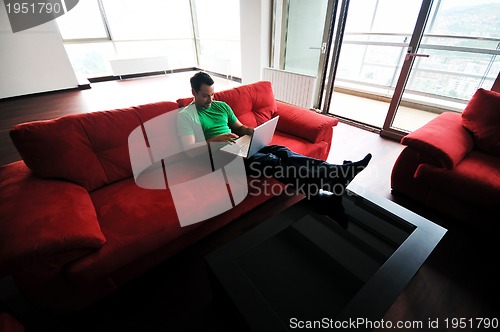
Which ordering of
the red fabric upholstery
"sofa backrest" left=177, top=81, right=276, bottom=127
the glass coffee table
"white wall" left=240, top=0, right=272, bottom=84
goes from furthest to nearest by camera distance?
"white wall" left=240, top=0, right=272, bottom=84 < "sofa backrest" left=177, top=81, right=276, bottom=127 < the red fabric upholstery < the glass coffee table

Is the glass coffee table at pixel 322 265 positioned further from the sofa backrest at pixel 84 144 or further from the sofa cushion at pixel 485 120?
the sofa cushion at pixel 485 120

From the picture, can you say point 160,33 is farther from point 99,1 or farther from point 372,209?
point 372,209

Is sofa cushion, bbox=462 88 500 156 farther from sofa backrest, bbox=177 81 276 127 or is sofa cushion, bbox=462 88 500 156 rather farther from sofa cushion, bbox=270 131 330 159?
sofa backrest, bbox=177 81 276 127

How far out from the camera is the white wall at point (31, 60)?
420 cm

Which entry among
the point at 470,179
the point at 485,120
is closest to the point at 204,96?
the point at 470,179

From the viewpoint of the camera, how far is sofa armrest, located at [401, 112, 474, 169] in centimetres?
153

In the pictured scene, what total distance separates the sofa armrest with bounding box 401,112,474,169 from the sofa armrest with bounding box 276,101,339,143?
0.57m

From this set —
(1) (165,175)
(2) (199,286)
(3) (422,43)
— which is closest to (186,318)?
(2) (199,286)

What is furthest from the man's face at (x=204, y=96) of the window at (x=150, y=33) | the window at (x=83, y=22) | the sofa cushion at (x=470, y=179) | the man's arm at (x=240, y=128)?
the window at (x=83, y=22)

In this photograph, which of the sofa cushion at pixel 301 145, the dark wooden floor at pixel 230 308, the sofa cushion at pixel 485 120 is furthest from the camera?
the sofa cushion at pixel 301 145

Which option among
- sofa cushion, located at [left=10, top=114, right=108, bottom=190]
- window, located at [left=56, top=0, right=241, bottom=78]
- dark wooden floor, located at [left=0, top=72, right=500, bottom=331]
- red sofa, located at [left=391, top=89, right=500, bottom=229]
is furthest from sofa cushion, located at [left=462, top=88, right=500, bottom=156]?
window, located at [left=56, top=0, right=241, bottom=78]

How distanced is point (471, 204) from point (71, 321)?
247 centimetres

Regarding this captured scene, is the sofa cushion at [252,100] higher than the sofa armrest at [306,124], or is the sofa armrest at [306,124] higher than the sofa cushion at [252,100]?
the sofa cushion at [252,100]

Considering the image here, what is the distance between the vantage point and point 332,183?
50.9 inches
